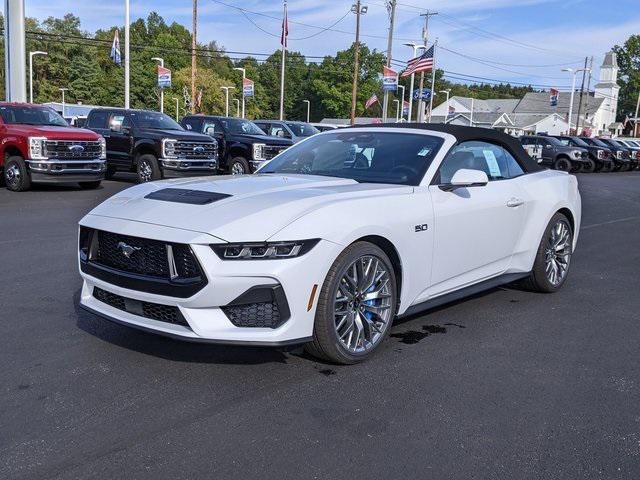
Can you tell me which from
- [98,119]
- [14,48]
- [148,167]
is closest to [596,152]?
[148,167]

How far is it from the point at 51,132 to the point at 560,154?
2568cm

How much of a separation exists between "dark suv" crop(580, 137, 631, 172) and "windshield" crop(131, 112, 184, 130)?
26.4 meters

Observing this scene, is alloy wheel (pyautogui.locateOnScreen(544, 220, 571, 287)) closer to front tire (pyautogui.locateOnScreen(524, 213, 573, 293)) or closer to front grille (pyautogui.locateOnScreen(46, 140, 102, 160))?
front tire (pyautogui.locateOnScreen(524, 213, 573, 293))

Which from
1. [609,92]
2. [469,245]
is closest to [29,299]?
[469,245]

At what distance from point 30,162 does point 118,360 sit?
36.3 feet

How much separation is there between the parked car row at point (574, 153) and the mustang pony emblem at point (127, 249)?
2861 cm

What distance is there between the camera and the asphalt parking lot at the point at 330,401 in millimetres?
2959

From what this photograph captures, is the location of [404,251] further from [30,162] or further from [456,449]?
[30,162]

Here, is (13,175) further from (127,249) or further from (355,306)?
(355,306)

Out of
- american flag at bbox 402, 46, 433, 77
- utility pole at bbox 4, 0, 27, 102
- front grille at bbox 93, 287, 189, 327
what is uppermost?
american flag at bbox 402, 46, 433, 77

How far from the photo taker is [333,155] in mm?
5375

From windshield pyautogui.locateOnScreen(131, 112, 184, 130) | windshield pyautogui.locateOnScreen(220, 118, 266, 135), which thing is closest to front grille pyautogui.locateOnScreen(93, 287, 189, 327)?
windshield pyautogui.locateOnScreen(131, 112, 184, 130)

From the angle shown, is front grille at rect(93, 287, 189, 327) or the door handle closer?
front grille at rect(93, 287, 189, 327)

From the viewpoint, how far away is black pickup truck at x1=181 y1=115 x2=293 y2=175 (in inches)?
724
